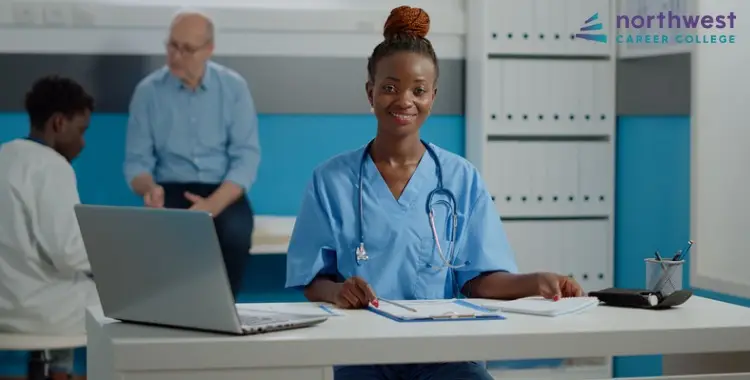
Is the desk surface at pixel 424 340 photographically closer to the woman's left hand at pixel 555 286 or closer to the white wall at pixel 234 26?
the woman's left hand at pixel 555 286

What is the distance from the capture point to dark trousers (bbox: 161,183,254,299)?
4.40 meters

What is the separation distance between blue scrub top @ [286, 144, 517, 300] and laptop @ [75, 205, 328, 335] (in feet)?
1.45

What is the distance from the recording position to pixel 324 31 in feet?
15.0

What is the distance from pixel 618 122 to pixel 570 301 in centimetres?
265

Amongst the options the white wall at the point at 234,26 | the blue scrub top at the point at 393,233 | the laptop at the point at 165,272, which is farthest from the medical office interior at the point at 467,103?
the laptop at the point at 165,272

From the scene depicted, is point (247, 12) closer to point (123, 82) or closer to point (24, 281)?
point (123, 82)

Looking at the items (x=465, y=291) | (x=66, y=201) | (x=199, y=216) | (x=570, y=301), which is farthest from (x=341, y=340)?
(x=66, y=201)

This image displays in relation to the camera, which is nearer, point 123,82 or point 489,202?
point 489,202

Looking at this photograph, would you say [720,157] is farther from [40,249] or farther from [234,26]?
[40,249]

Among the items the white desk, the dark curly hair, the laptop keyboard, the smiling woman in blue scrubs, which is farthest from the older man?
the laptop keyboard

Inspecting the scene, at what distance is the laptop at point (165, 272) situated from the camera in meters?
1.75

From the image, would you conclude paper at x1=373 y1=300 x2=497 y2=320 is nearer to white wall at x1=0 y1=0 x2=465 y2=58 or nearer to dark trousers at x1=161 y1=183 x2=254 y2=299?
dark trousers at x1=161 y1=183 x2=254 y2=299

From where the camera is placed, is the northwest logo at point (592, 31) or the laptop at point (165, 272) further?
the northwest logo at point (592, 31)

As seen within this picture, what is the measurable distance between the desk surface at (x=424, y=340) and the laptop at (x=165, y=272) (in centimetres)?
3
